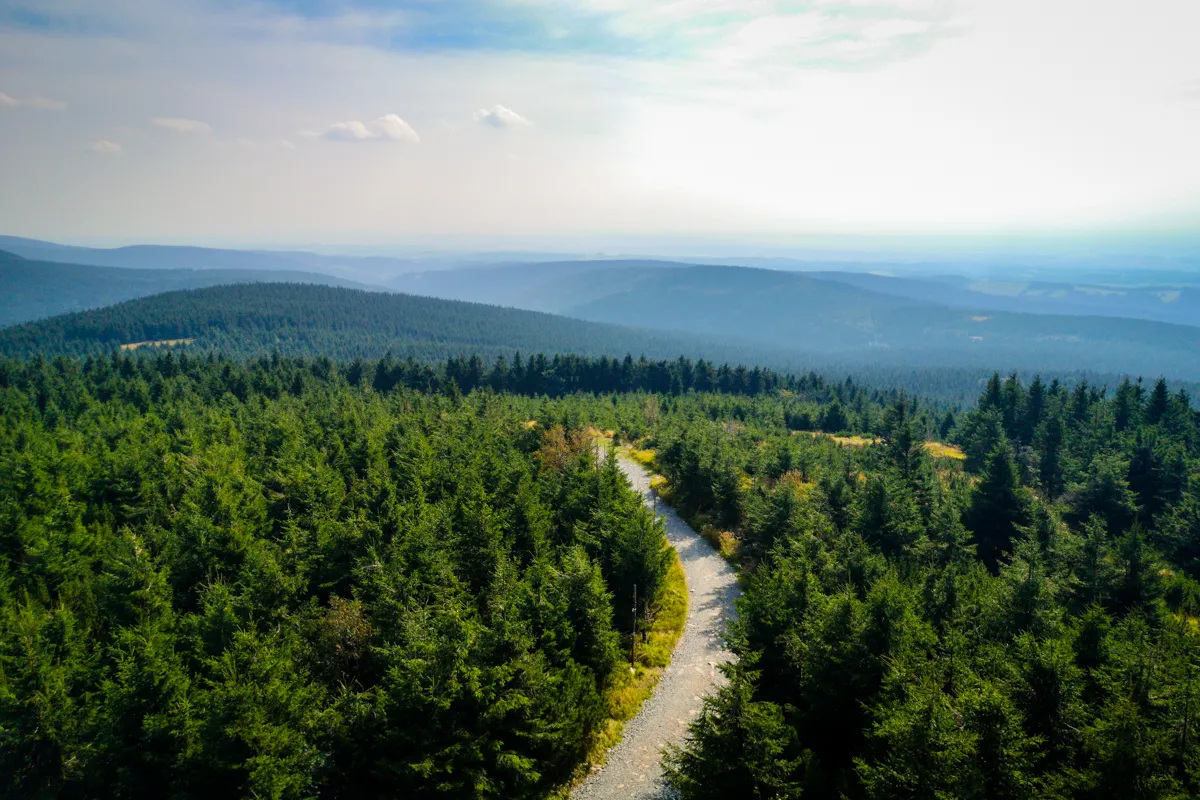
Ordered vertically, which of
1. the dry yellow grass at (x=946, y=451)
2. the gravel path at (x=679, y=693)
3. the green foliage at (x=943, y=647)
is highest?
the green foliage at (x=943, y=647)

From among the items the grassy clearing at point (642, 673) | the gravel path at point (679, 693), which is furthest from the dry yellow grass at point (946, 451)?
the grassy clearing at point (642, 673)

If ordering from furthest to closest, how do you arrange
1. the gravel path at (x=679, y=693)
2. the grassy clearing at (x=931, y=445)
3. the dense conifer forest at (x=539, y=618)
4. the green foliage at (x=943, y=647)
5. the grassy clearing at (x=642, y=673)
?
the grassy clearing at (x=931, y=445)
the grassy clearing at (x=642, y=673)
the gravel path at (x=679, y=693)
the dense conifer forest at (x=539, y=618)
the green foliage at (x=943, y=647)

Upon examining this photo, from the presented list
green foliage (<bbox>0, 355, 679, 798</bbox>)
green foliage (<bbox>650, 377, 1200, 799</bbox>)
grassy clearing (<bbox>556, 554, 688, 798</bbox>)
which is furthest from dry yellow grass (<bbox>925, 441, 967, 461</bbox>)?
grassy clearing (<bbox>556, 554, 688, 798</bbox>)

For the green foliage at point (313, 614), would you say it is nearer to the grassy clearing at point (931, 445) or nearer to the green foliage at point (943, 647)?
the green foliage at point (943, 647)

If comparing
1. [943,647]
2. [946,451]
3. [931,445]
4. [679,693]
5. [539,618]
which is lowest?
[679,693]

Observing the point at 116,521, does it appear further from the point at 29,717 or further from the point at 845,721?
the point at 845,721

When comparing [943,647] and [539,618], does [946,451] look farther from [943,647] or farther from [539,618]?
[539,618]

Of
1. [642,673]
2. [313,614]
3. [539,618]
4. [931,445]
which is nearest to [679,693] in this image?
[642,673]

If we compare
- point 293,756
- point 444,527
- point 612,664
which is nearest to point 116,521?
point 444,527
